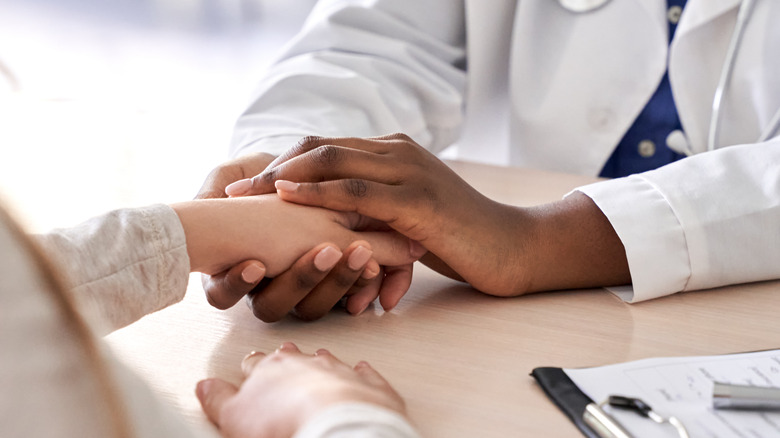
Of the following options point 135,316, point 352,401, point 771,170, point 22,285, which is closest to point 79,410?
point 22,285

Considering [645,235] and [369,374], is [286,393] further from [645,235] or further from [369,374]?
[645,235]

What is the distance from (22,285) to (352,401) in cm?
23

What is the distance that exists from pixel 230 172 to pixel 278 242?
0.17m

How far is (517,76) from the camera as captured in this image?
1308 millimetres

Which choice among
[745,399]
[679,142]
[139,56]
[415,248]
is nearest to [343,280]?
[415,248]

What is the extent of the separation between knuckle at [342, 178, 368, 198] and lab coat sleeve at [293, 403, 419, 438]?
290 mm

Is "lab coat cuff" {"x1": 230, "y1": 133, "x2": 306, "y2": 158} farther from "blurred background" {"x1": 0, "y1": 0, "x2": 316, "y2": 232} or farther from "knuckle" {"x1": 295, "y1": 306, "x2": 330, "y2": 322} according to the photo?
"blurred background" {"x1": 0, "y1": 0, "x2": 316, "y2": 232}

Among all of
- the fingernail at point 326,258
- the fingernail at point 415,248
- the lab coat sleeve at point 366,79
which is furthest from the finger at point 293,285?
the lab coat sleeve at point 366,79

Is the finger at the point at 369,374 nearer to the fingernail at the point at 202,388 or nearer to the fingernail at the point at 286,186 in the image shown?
the fingernail at the point at 202,388

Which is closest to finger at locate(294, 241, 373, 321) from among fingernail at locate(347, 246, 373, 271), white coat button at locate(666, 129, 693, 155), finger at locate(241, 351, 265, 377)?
fingernail at locate(347, 246, 373, 271)

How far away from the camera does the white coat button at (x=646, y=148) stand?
1.25 meters

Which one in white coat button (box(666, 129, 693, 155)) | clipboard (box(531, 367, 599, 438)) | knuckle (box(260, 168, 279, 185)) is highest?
knuckle (box(260, 168, 279, 185))

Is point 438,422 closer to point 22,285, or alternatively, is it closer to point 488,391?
point 488,391

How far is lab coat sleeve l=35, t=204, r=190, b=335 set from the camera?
0.50m
